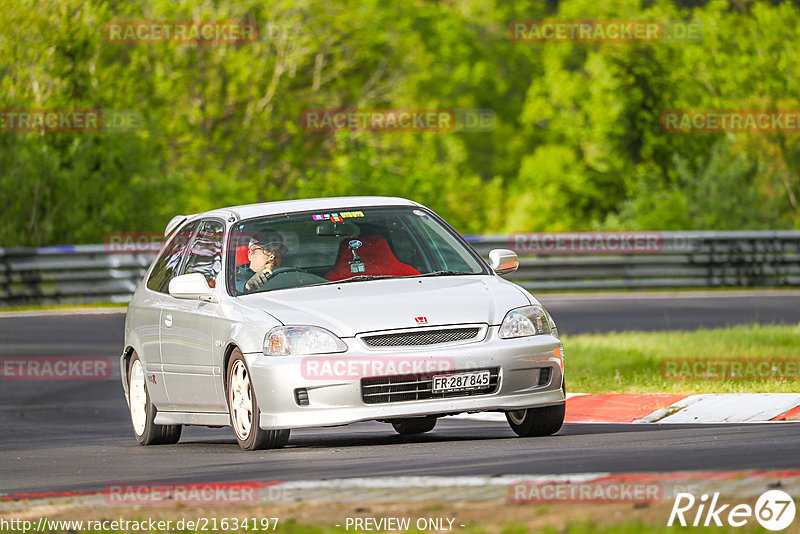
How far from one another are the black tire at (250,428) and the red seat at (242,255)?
2.69ft

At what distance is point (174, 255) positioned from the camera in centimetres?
1177

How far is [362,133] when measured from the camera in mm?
43250

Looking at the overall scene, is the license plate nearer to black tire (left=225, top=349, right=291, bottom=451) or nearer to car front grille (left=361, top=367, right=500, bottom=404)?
car front grille (left=361, top=367, right=500, bottom=404)

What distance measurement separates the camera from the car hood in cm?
952

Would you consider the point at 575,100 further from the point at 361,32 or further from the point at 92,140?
the point at 92,140

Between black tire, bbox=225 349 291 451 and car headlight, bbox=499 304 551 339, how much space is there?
145 cm

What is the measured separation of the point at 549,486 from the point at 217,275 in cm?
432

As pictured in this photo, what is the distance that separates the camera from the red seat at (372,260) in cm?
1061

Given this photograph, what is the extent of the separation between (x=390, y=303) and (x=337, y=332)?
418 mm
